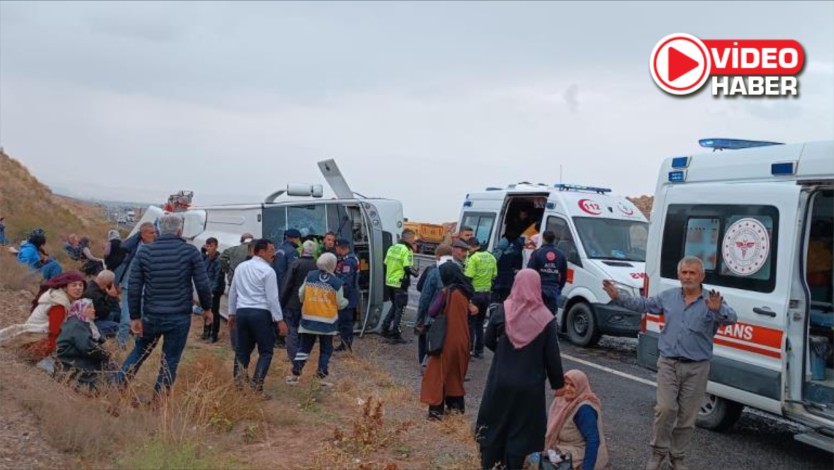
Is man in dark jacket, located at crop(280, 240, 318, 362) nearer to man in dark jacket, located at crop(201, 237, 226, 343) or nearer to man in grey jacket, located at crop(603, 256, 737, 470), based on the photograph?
man in dark jacket, located at crop(201, 237, 226, 343)

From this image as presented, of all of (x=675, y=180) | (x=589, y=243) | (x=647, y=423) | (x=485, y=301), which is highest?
(x=675, y=180)

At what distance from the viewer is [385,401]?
7469mm

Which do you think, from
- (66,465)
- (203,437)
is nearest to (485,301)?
(203,437)

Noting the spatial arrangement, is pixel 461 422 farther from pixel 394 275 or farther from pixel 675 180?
pixel 394 275

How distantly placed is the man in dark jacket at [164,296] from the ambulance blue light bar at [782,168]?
5162 millimetres

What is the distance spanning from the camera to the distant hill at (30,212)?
27.1 metres

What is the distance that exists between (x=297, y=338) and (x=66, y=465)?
4.08 metres

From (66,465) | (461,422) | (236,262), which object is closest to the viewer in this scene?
(66,465)

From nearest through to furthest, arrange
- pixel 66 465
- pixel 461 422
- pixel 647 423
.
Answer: pixel 66 465
pixel 461 422
pixel 647 423

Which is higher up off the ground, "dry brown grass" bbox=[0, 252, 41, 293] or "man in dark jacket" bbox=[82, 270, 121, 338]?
"man in dark jacket" bbox=[82, 270, 121, 338]

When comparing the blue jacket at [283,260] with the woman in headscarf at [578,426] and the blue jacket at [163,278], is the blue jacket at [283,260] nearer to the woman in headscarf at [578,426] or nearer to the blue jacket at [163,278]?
the blue jacket at [163,278]

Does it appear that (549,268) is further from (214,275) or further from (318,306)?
(214,275)

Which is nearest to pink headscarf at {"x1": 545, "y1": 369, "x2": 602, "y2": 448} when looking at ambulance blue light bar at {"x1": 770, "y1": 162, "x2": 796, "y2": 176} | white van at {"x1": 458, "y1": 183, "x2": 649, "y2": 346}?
ambulance blue light bar at {"x1": 770, "y1": 162, "x2": 796, "y2": 176}

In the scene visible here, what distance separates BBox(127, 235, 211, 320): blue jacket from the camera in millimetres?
6496
